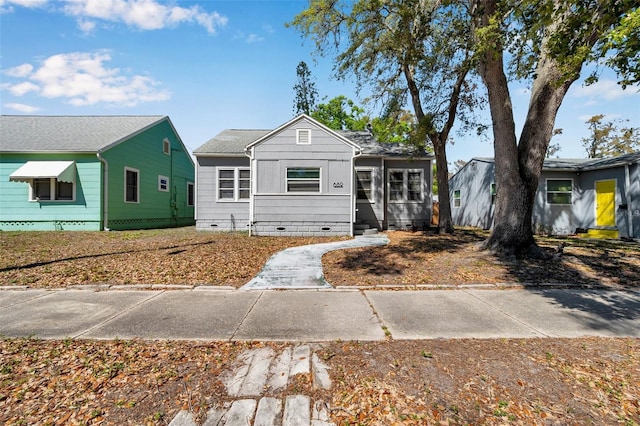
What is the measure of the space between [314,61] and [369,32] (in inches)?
103

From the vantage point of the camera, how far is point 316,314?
4.33 meters

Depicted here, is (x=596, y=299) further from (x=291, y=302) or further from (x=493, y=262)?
(x=291, y=302)

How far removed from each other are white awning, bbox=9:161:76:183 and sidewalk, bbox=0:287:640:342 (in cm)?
1004

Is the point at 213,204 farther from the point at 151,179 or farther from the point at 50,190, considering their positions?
the point at 50,190

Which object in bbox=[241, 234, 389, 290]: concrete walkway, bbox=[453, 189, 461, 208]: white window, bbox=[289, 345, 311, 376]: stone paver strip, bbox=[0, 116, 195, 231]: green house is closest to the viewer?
bbox=[289, 345, 311, 376]: stone paver strip

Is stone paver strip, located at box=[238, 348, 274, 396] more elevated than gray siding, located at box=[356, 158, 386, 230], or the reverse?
gray siding, located at box=[356, 158, 386, 230]

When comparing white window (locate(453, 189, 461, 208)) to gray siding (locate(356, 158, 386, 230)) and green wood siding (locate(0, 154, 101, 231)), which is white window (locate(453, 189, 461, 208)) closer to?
gray siding (locate(356, 158, 386, 230))

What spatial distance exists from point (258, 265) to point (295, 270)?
3.50 ft

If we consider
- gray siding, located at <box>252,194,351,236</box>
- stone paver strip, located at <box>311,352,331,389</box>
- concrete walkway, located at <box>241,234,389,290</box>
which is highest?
gray siding, located at <box>252,194,351,236</box>

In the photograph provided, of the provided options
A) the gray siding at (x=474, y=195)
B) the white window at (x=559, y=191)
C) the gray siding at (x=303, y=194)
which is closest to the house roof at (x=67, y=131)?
the gray siding at (x=303, y=194)

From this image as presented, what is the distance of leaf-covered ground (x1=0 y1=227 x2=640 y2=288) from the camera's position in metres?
6.05

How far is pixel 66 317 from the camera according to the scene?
164 inches

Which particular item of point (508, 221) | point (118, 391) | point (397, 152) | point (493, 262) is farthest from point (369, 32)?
point (118, 391)

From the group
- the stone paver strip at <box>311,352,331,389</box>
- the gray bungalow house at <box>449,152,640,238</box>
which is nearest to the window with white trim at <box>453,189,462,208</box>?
the gray bungalow house at <box>449,152,640,238</box>
